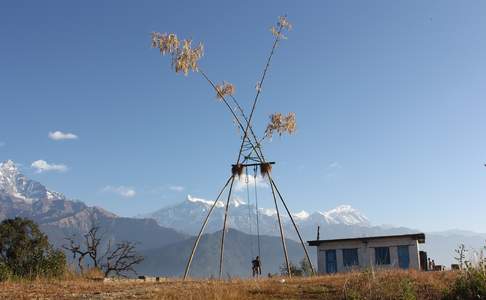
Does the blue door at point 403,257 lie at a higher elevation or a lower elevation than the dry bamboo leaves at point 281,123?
lower

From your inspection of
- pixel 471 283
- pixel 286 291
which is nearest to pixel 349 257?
pixel 286 291

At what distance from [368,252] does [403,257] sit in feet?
9.11

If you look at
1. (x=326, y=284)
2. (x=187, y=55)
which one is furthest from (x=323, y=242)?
(x=326, y=284)

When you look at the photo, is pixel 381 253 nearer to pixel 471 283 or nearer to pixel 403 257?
pixel 403 257

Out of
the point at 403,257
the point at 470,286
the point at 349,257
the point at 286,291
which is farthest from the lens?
the point at 349,257

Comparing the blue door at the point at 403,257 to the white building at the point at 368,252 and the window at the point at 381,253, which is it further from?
the window at the point at 381,253

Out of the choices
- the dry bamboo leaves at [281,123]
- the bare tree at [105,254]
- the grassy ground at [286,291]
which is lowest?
the grassy ground at [286,291]

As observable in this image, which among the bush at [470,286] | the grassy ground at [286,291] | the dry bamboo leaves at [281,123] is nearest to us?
the bush at [470,286]

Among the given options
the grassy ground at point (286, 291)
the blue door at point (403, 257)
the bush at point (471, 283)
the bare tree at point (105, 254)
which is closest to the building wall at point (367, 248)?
the blue door at point (403, 257)

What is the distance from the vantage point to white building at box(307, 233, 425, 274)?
43.7m

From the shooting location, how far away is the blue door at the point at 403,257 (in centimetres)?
4375

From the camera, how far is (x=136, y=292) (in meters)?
Answer: 13.5

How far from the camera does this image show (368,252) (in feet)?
149

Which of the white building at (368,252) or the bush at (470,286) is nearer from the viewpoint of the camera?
the bush at (470,286)
